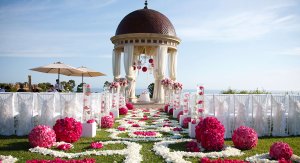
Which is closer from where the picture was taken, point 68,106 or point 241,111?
point 241,111

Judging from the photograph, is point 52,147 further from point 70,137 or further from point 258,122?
point 258,122

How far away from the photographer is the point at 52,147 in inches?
336

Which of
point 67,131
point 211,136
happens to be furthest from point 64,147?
point 211,136

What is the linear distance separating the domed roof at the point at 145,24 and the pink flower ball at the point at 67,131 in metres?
22.1

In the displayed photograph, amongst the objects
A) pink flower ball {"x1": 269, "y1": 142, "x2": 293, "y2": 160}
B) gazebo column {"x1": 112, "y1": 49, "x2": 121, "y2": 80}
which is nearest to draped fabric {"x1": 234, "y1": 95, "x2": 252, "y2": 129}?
pink flower ball {"x1": 269, "y1": 142, "x2": 293, "y2": 160}

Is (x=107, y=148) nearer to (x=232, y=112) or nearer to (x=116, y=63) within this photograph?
(x=232, y=112)

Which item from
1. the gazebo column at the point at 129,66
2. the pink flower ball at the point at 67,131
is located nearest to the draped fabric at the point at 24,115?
the pink flower ball at the point at 67,131

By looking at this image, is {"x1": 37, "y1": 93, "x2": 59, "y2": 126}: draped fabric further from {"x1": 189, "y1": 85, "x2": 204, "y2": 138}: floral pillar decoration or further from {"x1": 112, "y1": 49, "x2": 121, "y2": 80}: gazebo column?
{"x1": 112, "y1": 49, "x2": 121, "y2": 80}: gazebo column

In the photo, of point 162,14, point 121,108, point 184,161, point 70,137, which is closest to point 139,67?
point 162,14

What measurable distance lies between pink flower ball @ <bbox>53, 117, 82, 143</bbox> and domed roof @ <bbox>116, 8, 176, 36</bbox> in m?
22.1

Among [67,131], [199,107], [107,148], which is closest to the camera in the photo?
[107,148]

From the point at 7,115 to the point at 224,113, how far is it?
836cm

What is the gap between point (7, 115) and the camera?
10836 mm

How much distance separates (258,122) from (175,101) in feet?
29.3
